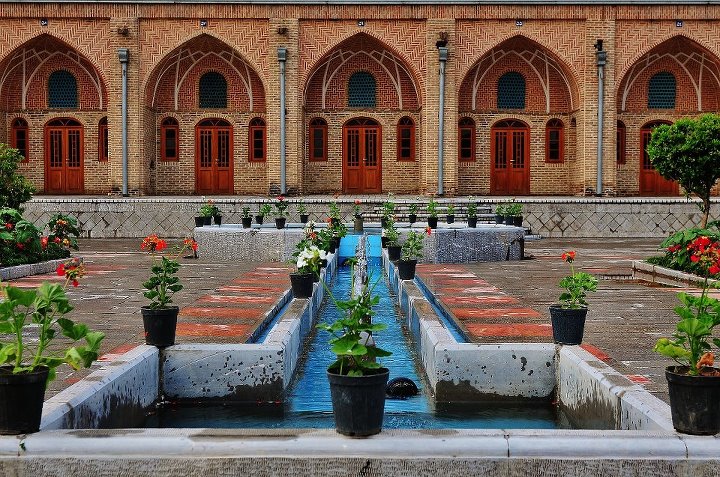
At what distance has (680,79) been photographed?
23.9 m

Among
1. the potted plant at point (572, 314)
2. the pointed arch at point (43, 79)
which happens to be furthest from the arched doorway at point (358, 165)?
the potted plant at point (572, 314)

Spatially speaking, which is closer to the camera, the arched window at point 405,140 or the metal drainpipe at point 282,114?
the metal drainpipe at point 282,114

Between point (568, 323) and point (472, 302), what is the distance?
2.84m

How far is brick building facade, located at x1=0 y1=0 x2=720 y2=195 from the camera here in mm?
22500

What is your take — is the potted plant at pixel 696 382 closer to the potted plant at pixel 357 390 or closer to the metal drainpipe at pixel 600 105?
the potted plant at pixel 357 390

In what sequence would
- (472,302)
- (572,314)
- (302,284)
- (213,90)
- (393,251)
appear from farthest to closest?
(213,90) → (393,251) → (472,302) → (302,284) → (572,314)

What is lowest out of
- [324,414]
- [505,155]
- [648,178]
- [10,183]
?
[324,414]

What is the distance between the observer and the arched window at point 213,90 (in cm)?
2370

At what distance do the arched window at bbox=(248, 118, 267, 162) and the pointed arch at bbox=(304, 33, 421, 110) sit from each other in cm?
137

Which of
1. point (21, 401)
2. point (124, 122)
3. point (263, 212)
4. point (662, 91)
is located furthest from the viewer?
point (662, 91)

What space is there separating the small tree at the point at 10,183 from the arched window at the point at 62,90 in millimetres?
11055

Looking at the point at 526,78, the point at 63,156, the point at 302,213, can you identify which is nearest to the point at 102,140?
the point at 63,156

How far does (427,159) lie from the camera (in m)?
22.8

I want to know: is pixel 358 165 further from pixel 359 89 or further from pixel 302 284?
pixel 302 284
